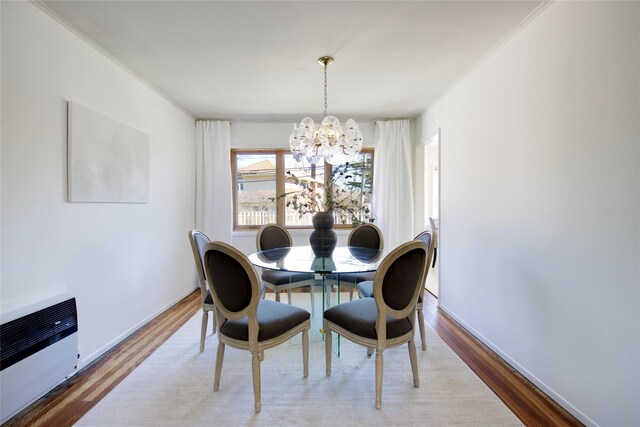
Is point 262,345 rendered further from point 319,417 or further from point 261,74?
point 261,74

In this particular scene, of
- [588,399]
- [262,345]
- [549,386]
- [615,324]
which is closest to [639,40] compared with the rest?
[615,324]

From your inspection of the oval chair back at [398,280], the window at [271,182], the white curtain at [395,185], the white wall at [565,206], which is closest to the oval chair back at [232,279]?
the oval chair back at [398,280]

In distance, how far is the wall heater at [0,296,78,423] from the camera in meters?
1.49

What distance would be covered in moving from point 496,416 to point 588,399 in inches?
18.4

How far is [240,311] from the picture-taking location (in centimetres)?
166

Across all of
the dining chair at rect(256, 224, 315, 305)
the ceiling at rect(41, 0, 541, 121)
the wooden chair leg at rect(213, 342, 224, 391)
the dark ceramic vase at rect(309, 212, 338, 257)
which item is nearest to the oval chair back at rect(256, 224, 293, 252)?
the dining chair at rect(256, 224, 315, 305)

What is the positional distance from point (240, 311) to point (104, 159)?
67.1 inches

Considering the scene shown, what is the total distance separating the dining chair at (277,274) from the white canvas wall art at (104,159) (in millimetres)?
1226

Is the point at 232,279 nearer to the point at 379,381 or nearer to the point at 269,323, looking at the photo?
the point at 269,323

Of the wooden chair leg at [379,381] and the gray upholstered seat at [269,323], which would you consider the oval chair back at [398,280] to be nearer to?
the wooden chair leg at [379,381]

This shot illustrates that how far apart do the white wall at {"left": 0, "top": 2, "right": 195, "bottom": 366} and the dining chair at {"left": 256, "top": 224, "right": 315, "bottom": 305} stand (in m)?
1.13

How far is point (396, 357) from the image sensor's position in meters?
2.22

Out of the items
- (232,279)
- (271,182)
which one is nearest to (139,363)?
(232,279)

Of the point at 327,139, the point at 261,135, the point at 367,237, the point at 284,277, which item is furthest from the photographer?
the point at 261,135
